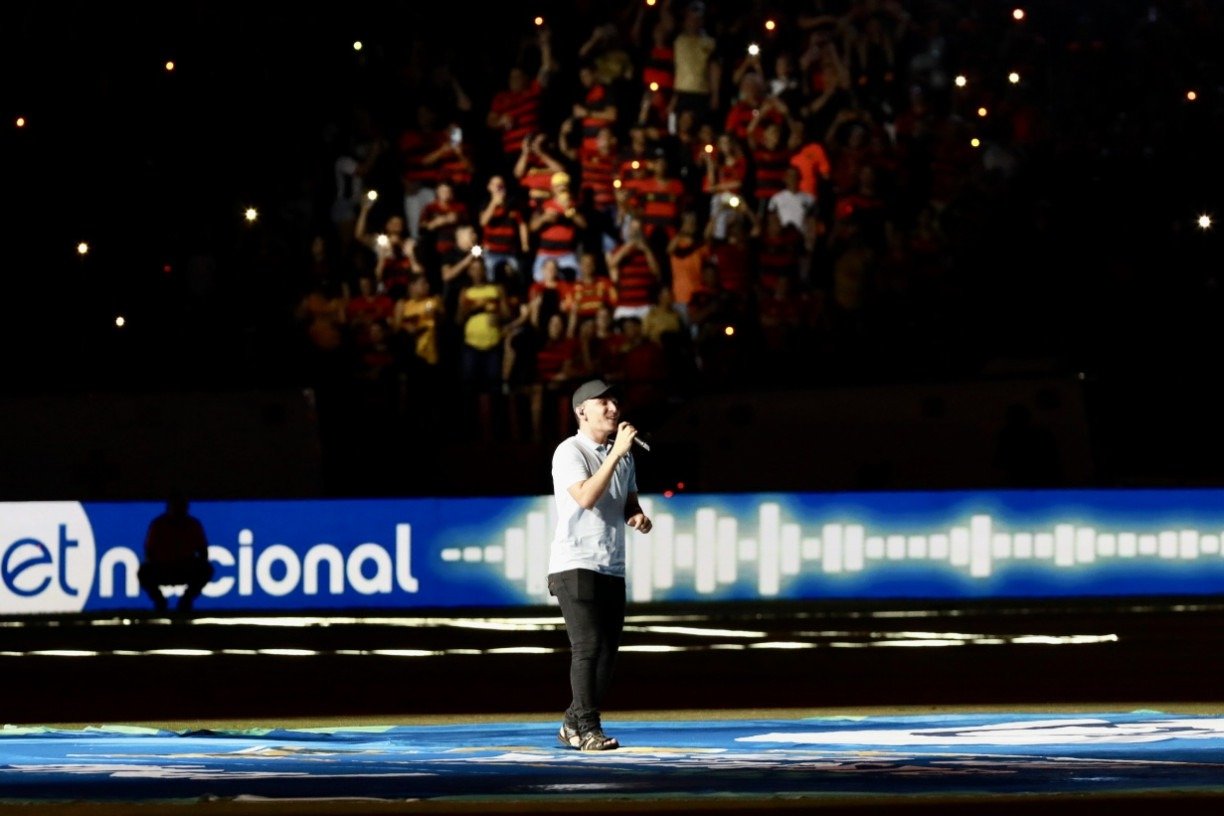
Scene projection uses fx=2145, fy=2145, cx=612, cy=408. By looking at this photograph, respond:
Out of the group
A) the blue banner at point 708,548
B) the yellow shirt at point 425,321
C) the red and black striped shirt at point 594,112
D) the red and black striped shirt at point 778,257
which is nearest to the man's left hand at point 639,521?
the blue banner at point 708,548

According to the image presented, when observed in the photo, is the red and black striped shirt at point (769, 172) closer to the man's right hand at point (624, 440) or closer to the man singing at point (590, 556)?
the man singing at point (590, 556)

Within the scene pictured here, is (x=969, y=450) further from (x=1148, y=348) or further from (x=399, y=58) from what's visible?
(x=399, y=58)

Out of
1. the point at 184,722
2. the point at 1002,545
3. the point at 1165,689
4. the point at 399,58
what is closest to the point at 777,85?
the point at 399,58

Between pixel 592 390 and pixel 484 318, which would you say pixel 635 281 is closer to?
pixel 484 318

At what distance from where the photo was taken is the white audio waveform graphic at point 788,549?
20.5 metres

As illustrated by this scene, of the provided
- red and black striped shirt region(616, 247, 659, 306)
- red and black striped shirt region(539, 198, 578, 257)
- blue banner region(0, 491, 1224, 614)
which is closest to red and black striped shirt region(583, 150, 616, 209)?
red and black striped shirt region(539, 198, 578, 257)

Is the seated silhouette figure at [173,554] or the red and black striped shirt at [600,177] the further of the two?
the red and black striped shirt at [600,177]

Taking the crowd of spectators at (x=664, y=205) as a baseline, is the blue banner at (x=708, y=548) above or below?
below

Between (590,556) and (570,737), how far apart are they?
0.96 m

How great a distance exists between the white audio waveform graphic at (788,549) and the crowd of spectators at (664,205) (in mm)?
1504

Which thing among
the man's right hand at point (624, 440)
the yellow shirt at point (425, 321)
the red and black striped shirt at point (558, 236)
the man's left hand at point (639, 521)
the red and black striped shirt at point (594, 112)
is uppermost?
the red and black striped shirt at point (594, 112)

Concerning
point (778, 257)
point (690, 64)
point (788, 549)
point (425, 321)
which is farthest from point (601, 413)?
point (690, 64)

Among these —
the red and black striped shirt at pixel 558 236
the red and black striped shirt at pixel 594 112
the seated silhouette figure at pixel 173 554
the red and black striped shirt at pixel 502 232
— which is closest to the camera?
the seated silhouette figure at pixel 173 554

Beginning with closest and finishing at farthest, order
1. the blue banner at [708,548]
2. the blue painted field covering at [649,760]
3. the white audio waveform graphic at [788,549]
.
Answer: the blue painted field covering at [649,760], the blue banner at [708,548], the white audio waveform graphic at [788,549]
